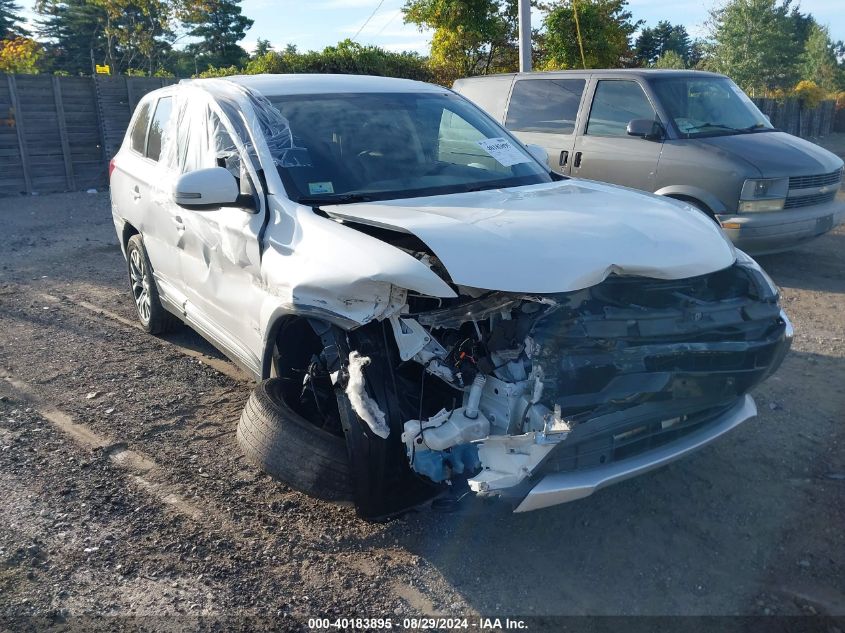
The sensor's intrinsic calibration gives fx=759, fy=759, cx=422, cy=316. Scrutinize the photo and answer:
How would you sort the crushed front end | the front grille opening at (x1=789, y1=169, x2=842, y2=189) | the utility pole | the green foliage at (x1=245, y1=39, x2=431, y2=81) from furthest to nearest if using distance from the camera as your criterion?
the green foliage at (x1=245, y1=39, x2=431, y2=81) < the utility pole < the front grille opening at (x1=789, y1=169, x2=842, y2=189) < the crushed front end

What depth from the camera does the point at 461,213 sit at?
3.39 metres

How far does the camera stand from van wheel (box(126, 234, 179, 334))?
5.59 metres

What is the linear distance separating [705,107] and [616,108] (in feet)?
2.90

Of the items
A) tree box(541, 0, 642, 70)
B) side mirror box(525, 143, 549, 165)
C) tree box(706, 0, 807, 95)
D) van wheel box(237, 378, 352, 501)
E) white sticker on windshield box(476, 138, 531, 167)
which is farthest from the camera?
tree box(706, 0, 807, 95)

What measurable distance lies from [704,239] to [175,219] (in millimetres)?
3094

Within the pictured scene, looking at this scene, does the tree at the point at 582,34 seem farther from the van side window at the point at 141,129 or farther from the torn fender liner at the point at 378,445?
the torn fender liner at the point at 378,445

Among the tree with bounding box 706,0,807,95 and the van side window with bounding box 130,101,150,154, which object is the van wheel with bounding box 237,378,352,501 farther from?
the tree with bounding box 706,0,807,95

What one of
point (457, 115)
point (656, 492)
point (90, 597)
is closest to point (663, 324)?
point (656, 492)

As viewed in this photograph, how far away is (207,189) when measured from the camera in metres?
3.63

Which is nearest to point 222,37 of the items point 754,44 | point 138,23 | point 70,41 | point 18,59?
point 70,41

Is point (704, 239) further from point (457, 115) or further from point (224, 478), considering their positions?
point (224, 478)

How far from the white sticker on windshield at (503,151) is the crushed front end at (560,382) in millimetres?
1487

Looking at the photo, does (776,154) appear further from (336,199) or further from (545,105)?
(336,199)

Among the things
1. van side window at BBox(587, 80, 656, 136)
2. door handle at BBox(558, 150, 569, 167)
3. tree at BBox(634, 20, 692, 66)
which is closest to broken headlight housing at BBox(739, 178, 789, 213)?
van side window at BBox(587, 80, 656, 136)
